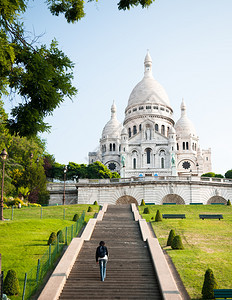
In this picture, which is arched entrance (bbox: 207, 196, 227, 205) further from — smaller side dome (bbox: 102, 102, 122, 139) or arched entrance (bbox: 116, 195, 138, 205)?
smaller side dome (bbox: 102, 102, 122, 139)

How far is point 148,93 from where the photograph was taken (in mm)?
89375

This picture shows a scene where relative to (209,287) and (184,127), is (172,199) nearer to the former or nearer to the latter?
(209,287)

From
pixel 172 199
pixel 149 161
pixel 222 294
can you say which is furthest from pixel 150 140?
pixel 222 294

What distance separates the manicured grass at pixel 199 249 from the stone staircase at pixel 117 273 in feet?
4.27

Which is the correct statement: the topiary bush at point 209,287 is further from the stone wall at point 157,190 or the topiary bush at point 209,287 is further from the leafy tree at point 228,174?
the leafy tree at point 228,174

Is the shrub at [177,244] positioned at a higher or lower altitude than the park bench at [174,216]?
lower

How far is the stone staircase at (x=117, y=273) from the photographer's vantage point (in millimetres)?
12797

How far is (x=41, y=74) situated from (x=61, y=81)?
0.95m

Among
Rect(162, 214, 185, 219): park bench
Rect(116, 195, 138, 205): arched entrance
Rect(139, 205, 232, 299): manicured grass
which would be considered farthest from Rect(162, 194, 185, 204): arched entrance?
Rect(162, 214, 185, 219): park bench

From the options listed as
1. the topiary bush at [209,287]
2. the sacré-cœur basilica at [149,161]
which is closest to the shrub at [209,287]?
the topiary bush at [209,287]

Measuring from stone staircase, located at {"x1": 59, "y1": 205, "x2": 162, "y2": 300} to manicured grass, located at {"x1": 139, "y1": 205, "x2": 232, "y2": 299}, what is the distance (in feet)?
4.27

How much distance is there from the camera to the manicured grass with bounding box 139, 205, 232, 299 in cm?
1403

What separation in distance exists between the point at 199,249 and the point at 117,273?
5.65 m

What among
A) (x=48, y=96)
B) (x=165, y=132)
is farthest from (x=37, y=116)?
(x=165, y=132)
